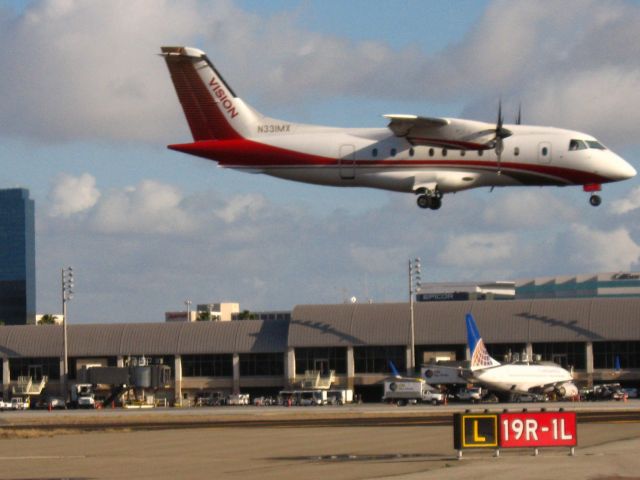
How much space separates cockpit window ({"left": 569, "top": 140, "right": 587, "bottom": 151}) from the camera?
67000 millimetres

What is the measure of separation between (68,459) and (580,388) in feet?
319

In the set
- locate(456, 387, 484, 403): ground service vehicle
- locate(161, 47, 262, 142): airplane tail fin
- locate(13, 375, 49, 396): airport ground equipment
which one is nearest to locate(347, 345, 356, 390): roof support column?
locate(456, 387, 484, 403): ground service vehicle

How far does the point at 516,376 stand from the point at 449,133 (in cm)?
5681

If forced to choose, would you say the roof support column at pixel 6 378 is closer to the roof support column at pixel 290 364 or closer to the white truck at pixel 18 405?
the white truck at pixel 18 405

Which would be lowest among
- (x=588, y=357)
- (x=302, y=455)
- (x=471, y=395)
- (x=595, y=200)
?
(x=302, y=455)

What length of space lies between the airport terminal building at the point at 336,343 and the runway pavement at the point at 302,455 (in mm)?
75114

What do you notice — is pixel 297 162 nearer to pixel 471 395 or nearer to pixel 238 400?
pixel 471 395

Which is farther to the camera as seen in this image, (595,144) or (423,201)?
A: (595,144)

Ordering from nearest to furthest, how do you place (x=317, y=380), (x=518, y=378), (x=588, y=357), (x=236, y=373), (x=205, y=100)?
(x=205, y=100) → (x=518, y=378) → (x=588, y=357) → (x=317, y=380) → (x=236, y=373)

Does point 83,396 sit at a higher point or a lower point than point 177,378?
lower

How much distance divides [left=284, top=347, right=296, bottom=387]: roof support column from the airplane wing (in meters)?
98.7

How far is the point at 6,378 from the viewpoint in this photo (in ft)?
561

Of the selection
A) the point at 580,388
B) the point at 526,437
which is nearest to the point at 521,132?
the point at 526,437

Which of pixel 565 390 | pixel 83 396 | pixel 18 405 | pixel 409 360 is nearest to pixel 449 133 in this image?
pixel 565 390
